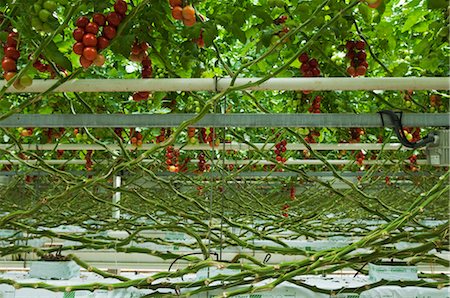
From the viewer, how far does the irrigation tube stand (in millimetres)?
1469

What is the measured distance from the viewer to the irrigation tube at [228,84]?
147 centimetres

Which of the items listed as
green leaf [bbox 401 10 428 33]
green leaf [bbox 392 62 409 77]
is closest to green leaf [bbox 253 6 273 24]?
green leaf [bbox 392 62 409 77]

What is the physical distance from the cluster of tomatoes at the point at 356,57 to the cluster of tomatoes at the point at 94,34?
2.53 ft

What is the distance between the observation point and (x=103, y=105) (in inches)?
118

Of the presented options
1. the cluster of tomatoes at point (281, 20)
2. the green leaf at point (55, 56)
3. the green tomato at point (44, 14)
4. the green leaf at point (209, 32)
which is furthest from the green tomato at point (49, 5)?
the cluster of tomatoes at point (281, 20)

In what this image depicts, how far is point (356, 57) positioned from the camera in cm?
180

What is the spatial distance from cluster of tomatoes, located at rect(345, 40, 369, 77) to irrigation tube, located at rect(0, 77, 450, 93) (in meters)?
0.29

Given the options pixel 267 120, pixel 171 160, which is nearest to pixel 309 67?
pixel 267 120

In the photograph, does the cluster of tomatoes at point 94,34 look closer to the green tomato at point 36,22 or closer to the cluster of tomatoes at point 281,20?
the green tomato at point 36,22

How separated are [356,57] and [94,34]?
879 millimetres

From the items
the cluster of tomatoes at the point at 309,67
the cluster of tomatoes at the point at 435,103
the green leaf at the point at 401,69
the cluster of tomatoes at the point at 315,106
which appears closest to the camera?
the cluster of tomatoes at the point at 309,67

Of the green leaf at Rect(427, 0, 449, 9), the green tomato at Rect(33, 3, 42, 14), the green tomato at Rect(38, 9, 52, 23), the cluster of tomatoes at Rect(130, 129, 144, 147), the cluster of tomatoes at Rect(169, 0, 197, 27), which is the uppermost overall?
the cluster of tomatoes at Rect(130, 129, 144, 147)

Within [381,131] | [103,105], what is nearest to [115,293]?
[103,105]

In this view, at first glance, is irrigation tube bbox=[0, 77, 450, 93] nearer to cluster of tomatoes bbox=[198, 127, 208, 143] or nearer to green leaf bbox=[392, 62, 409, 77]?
green leaf bbox=[392, 62, 409, 77]
